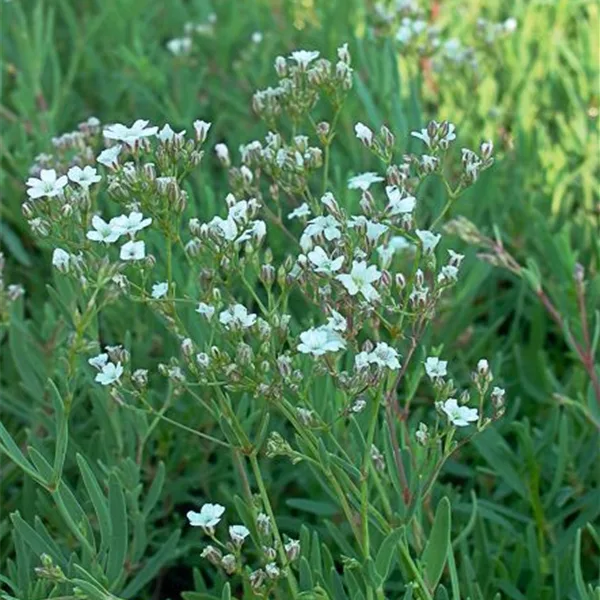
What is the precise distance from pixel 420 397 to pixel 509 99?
904 millimetres

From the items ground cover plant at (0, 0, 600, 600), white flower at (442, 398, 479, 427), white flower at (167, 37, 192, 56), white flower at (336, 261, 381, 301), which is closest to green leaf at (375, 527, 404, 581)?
ground cover plant at (0, 0, 600, 600)

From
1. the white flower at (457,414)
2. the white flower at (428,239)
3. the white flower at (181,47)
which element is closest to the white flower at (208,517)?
the white flower at (457,414)

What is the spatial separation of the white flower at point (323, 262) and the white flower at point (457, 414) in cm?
19

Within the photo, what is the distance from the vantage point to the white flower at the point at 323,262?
1.28 meters

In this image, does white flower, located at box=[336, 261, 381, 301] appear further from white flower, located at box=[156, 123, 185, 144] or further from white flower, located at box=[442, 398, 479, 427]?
white flower, located at box=[156, 123, 185, 144]

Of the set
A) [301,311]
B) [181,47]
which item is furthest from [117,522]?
[181,47]

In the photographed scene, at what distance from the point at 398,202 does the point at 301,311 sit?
34.6 inches

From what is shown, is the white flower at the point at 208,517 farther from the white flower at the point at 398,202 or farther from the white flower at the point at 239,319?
the white flower at the point at 398,202

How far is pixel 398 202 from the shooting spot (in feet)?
4.38

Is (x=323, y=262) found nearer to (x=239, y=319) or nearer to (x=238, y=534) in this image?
(x=239, y=319)

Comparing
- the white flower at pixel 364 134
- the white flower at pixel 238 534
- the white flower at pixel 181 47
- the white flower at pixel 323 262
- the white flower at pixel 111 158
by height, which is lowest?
the white flower at pixel 238 534

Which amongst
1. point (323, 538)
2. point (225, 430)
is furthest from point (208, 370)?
point (323, 538)

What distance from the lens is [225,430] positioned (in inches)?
54.5

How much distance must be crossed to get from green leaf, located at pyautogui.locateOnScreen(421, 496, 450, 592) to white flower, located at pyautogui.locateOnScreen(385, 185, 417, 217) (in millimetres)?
320
